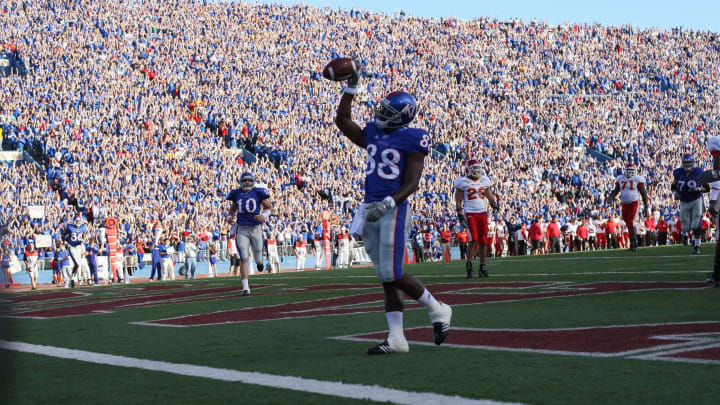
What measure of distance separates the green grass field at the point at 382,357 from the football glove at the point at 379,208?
2.99 feet

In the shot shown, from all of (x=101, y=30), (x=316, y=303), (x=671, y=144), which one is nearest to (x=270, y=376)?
(x=316, y=303)

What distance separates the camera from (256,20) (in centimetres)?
5084

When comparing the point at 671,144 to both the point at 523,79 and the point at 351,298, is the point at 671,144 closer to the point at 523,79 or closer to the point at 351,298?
the point at 523,79

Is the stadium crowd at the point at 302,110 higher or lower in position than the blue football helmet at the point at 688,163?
higher

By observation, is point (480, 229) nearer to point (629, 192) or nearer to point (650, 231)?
point (629, 192)

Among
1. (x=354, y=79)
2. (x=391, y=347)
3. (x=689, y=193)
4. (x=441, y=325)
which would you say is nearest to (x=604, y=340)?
(x=441, y=325)

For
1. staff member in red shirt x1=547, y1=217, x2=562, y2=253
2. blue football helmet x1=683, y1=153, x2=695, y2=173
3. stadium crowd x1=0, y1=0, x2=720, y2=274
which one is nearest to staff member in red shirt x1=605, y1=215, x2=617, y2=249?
stadium crowd x1=0, y1=0, x2=720, y2=274

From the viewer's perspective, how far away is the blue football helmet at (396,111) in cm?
658

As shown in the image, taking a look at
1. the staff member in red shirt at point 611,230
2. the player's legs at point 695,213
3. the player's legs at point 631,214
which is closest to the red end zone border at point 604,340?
the player's legs at point 695,213

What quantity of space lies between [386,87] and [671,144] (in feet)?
49.0

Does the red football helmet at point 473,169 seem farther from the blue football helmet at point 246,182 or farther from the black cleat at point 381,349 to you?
the black cleat at point 381,349

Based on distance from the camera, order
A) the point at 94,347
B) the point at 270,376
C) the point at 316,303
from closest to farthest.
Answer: the point at 270,376, the point at 94,347, the point at 316,303

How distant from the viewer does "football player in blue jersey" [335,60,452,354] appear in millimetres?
6418

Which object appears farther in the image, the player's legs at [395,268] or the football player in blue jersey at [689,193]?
the football player in blue jersey at [689,193]
